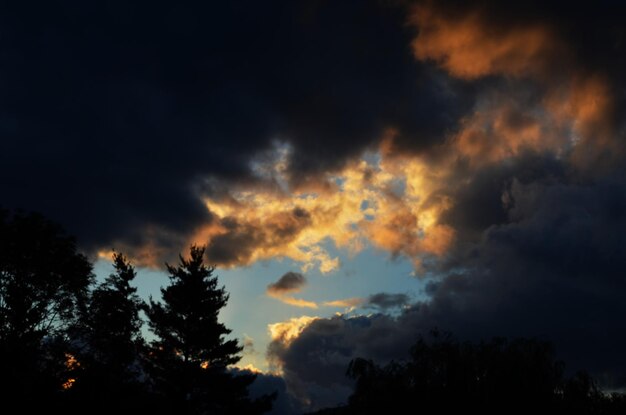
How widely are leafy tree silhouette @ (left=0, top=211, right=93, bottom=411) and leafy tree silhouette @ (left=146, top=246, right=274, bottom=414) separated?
7102mm

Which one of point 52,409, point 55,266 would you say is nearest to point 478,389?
point 52,409

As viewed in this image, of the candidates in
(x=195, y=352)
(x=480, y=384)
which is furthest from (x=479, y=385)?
(x=195, y=352)

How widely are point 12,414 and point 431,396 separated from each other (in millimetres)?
24918

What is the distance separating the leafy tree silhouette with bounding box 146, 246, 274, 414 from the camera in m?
33.3

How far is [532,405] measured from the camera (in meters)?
27.5

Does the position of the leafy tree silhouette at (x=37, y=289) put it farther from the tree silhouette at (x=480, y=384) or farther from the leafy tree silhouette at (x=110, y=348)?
the tree silhouette at (x=480, y=384)

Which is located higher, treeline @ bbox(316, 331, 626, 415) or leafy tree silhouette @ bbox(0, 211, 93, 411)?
leafy tree silhouette @ bbox(0, 211, 93, 411)

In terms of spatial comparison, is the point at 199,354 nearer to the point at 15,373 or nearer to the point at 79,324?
the point at 79,324

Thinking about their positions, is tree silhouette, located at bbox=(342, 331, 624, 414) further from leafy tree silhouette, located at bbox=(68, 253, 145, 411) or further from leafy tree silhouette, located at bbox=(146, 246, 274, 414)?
leafy tree silhouette, located at bbox=(68, 253, 145, 411)

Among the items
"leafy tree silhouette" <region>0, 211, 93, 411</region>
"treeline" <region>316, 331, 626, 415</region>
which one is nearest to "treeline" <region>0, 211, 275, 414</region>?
"leafy tree silhouette" <region>0, 211, 93, 411</region>

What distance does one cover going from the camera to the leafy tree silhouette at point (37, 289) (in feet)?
89.4

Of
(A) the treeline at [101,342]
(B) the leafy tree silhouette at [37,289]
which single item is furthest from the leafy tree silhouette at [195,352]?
(B) the leafy tree silhouette at [37,289]

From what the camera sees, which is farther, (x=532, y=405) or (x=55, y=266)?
→ (x=55, y=266)

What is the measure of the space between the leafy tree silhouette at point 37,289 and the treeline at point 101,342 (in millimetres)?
59
